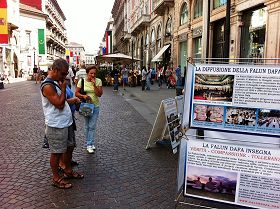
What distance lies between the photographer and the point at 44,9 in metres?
69.8

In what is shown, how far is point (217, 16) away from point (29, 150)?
16124mm

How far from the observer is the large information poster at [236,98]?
3.05 m

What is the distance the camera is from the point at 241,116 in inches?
126

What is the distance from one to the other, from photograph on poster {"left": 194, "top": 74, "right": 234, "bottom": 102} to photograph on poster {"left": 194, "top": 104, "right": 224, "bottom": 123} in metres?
0.10

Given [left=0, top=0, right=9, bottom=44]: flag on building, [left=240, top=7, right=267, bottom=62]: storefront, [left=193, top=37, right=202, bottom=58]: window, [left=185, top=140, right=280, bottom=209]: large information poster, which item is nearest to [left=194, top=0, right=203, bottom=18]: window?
[left=193, top=37, right=202, bottom=58]: window

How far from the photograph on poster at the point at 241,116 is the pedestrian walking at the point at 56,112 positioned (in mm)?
2111

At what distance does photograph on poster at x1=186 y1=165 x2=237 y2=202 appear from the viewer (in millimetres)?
3262

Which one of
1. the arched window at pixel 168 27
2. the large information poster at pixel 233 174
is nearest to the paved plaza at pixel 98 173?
the large information poster at pixel 233 174

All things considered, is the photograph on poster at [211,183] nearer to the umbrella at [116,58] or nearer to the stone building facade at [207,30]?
the stone building facade at [207,30]

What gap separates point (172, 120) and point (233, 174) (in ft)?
9.99

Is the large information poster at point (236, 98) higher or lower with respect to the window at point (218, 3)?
lower

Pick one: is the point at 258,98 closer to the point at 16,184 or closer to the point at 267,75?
the point at 267,75

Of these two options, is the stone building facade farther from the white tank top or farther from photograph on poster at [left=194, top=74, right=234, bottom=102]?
the white tank top

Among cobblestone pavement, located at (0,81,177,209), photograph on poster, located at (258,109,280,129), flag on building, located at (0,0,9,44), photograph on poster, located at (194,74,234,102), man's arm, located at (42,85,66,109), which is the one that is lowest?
cobblestone pavement, located at (0,81,177,209)
